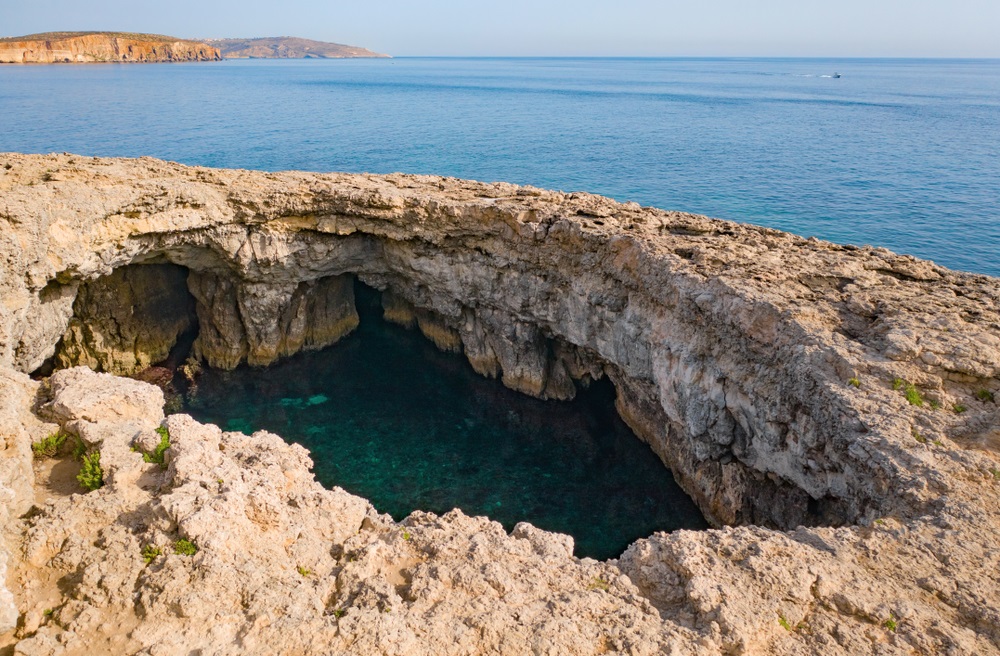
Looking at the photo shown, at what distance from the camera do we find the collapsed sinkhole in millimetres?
20359

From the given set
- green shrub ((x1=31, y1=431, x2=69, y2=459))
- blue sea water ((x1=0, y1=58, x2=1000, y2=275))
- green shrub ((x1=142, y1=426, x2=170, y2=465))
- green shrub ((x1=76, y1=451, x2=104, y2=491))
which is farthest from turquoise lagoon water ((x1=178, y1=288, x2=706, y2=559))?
blue sea water ((x1=0, y1=58, x2=1000, y2=275))

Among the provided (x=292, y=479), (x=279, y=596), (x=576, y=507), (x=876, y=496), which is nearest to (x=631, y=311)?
(x=576, y=507)

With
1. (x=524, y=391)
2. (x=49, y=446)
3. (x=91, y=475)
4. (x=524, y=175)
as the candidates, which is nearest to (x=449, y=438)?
(x=524, y=391)

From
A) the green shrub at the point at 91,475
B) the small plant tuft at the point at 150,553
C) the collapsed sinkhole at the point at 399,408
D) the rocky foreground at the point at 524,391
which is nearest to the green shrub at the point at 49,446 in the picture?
the rocky foreground at the point at 524,391

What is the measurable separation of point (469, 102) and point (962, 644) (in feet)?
361

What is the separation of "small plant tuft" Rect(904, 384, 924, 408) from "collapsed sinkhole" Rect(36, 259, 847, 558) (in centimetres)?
438

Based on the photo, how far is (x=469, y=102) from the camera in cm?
10819

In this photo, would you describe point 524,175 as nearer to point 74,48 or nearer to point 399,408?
point 399,408

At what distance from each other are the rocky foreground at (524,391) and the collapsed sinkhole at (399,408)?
11.5 inches

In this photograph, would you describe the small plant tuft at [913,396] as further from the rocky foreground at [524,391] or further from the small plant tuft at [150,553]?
the small plant tuft at [150,553]

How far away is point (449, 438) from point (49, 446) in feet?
45.9

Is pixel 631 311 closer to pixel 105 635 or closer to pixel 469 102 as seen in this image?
pixel 105 635

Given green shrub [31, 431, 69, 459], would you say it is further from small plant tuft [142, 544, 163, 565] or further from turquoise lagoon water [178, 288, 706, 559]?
turquoise lagoon water [178, 288, 706, 559]

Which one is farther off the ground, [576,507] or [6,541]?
[6,541]
